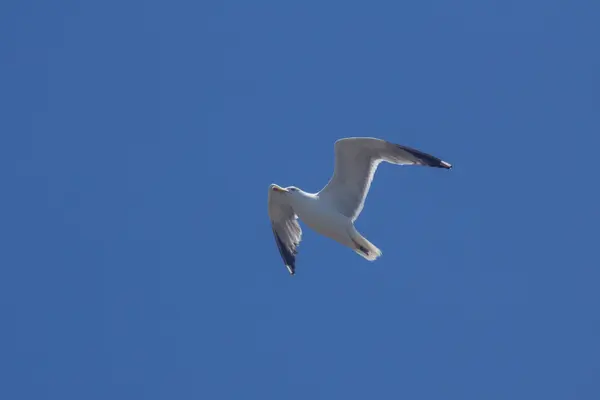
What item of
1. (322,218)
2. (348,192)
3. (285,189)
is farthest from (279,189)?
(348,192)

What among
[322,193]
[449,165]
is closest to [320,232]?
[322,193]

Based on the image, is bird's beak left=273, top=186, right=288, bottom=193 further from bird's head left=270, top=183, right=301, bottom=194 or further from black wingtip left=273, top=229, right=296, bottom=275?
black wingtip left=273, top=229, right=296, bottom=275

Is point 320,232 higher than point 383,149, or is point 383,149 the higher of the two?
point 383,149

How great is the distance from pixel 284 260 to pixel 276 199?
41.6 inches

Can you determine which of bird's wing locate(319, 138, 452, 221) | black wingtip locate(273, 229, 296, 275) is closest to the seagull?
bird's wing locate(319, 138, 452, 221)

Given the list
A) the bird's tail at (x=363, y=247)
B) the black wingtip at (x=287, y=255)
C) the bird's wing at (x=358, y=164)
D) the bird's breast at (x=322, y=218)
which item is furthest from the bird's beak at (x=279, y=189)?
the bird's tail at (x=363, y=247)

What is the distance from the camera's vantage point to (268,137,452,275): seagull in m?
18.2

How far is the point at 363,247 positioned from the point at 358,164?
41.8 inches

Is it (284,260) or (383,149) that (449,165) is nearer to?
(383,149)

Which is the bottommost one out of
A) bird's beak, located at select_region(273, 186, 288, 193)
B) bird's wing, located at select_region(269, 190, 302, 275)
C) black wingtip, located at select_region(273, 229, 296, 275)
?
black wingtip, located at select_region(273, 229, 296, 275)

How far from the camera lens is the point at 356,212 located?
1861cm

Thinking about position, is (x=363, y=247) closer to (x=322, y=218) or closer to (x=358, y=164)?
(x=322, y=218)

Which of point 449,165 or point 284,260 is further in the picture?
point 284,260

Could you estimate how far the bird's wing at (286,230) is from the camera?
19.0m
